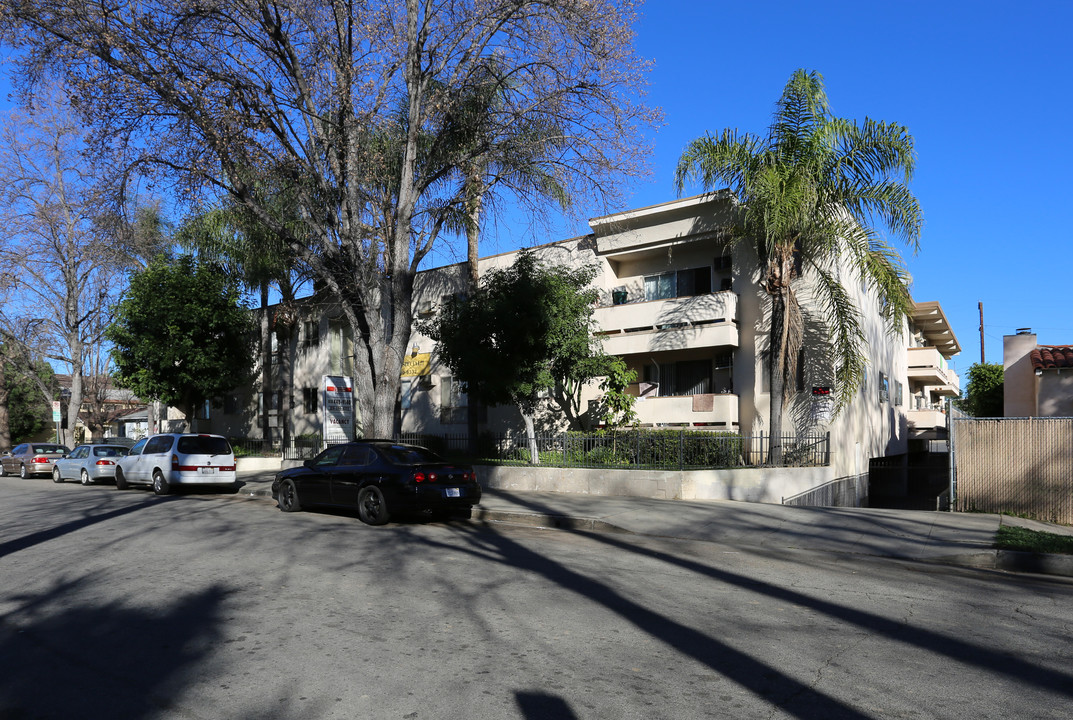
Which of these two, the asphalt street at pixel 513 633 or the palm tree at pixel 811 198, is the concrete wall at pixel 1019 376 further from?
the asphalt street at pixel 513 633

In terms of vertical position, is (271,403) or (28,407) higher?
(271,403)

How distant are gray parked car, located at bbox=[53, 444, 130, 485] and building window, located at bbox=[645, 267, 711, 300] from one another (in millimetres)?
16922

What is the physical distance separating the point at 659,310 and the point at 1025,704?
17.7 meters

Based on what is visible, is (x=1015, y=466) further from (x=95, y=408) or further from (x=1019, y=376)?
(x=95, y=408)

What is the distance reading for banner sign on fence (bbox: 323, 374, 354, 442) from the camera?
22.2 m

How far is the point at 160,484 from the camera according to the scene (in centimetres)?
1897

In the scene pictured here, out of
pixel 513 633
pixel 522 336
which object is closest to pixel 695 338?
pixel 522 336

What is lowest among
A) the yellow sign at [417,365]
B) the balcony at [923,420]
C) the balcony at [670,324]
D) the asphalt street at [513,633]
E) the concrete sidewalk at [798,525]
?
the concrete sidewalk at [798,525]

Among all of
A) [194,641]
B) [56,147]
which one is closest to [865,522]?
[194,641]

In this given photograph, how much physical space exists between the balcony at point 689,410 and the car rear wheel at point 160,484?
1281cm

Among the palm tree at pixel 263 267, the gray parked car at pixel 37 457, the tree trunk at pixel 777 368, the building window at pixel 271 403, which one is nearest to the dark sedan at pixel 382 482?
the tree trunk at pixel 777 368

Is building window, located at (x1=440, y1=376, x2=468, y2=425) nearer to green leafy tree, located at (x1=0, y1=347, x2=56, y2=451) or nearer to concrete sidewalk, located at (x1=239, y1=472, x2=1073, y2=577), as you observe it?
concrete sidewalk, located at (x1=239, y1=472, x2=1073, y2=577)

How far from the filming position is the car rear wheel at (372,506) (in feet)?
40.9

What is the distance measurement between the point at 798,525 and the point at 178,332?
2565 centimetres
